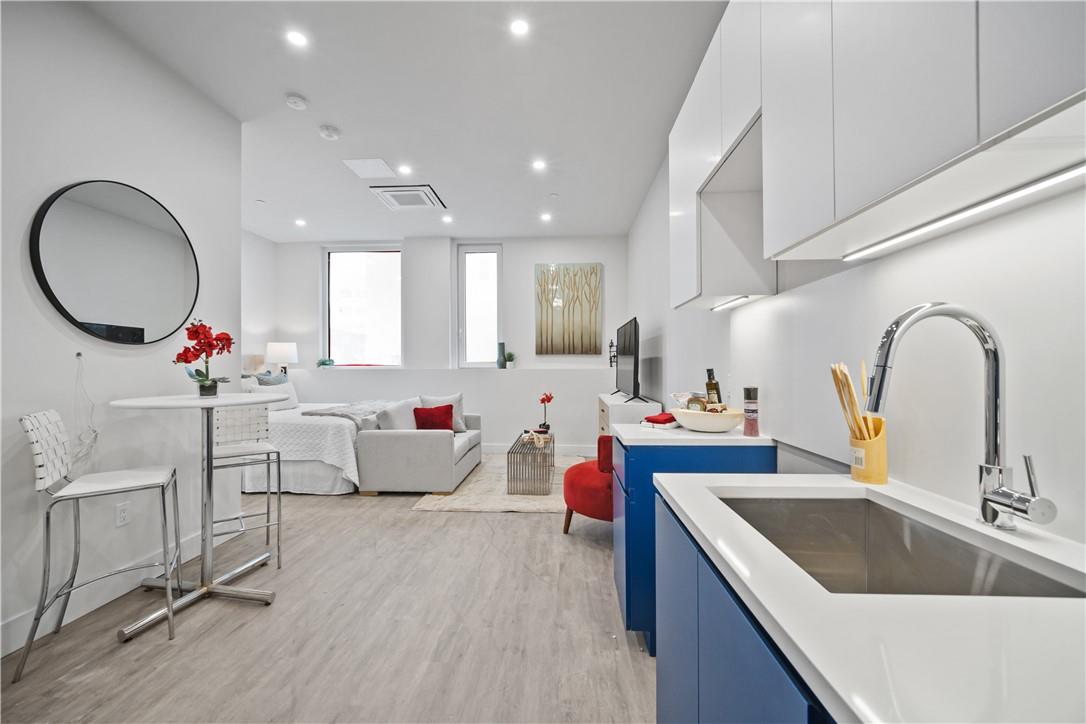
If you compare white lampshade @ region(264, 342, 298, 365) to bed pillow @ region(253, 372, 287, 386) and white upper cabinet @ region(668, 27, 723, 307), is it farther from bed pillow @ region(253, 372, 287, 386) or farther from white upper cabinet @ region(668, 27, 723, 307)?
white upper cabinet @ region(668, 27, 723, 307)

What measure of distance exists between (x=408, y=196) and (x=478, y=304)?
2.06 metres

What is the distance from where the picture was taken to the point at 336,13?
86.4 inches

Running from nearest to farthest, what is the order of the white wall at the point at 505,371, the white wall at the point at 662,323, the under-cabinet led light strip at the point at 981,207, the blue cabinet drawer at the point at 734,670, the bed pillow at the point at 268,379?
the blue cabinet drawer at the point at 734,670 < the under-cabinet led light strip at the point at 981,207 < the white wall at the point at 662,323 < the bed pillow at the point at 268,379 < the white wall at the point at 505,371

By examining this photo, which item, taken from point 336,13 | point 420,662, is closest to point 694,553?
point 420,662

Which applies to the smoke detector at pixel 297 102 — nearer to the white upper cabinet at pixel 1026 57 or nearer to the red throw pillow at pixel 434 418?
the red throw pillow at pixel 434 418

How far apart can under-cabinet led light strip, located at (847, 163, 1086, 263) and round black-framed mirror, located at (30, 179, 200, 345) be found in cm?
314

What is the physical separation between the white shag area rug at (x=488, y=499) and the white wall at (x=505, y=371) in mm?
1332

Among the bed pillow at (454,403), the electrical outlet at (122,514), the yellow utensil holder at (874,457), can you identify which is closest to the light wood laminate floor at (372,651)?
the electrical outlet at (122,514)

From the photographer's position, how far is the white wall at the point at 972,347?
747 millimetres

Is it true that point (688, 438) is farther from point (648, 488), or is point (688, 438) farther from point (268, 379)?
point (268, 379)

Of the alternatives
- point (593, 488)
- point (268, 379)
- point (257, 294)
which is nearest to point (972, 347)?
point (593, 488)

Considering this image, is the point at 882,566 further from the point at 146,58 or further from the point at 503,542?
the point at 146,58

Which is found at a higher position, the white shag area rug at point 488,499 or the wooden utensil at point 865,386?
the wooden utensil at point 865,386

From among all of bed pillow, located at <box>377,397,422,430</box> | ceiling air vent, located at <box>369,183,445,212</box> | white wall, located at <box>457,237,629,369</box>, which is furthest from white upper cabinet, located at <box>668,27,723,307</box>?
white wall, located at <box>457,237,629,369</box>
